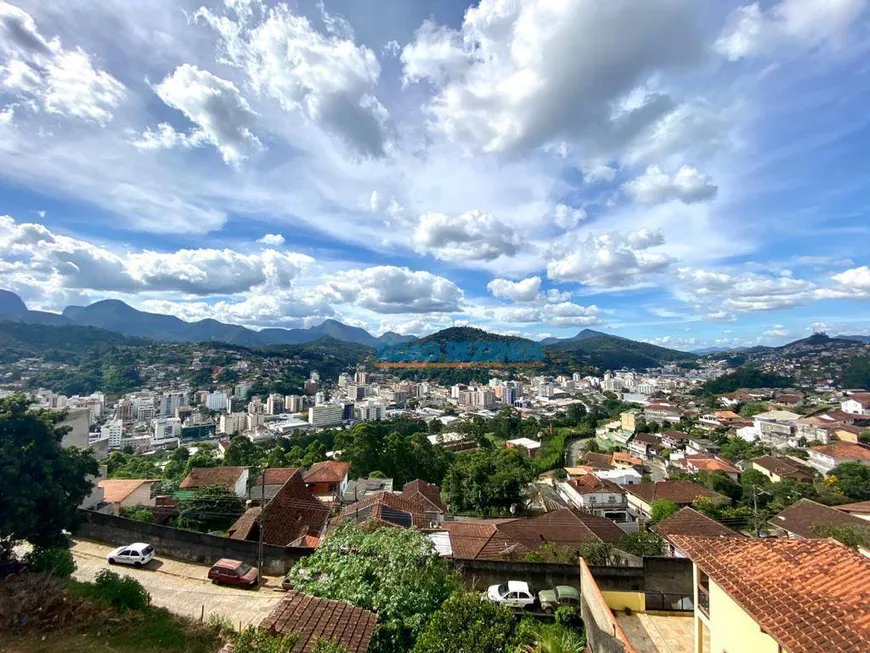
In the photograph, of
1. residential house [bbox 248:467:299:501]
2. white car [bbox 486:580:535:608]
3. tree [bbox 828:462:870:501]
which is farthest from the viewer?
tree [bbox 828:462:870:501]

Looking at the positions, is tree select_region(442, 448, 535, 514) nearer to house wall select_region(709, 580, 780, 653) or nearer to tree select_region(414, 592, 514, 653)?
tree select_region(414, 592, 514, 653)

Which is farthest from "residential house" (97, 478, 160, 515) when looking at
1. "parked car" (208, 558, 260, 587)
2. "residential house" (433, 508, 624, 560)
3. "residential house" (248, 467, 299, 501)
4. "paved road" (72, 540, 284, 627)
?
"residential house" (433, 508, 624, 560)

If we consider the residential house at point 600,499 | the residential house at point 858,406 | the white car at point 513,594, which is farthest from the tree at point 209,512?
the residential house at point 858,406

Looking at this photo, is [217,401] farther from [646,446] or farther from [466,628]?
[466,628]

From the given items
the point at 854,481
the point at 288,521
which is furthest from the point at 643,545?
the point at 854,481

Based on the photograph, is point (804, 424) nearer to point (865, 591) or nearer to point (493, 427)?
point (493, 427)

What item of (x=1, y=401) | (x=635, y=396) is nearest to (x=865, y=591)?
(x=1, y=401)
